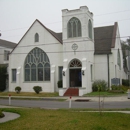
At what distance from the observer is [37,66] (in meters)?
32.4

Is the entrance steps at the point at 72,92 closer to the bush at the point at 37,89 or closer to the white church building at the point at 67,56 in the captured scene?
the white church building at the point at 67,56

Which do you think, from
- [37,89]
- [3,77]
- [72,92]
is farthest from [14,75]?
[72,92]

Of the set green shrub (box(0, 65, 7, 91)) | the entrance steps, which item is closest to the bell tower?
the entrance steps

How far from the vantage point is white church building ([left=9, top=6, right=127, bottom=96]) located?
94.2 feet

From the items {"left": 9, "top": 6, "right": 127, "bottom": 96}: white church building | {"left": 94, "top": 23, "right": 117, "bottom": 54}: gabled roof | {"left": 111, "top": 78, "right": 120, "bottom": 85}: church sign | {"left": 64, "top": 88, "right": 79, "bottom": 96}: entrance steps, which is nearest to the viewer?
{"left": 64, "top": 88, "right": 79, "bottom": 96}: entrance steps

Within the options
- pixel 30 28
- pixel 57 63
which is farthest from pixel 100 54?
pixel 30 28

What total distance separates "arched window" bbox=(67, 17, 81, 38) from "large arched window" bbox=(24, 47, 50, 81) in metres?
5.46

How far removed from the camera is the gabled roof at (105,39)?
31.3 metres

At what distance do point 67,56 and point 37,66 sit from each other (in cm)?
565

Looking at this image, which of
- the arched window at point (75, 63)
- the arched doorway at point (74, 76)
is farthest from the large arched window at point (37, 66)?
the arched window at point (75, 63)

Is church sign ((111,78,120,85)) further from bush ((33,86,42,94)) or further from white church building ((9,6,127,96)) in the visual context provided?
bush ((33,86,42,94))

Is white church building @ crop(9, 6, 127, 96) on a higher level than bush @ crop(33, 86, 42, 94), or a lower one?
higher

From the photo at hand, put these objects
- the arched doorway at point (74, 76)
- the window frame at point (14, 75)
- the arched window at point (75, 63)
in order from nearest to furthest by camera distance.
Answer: the arched window at point (75, 63)
the arched doorway at point (74, 76)
the window frame at point (14, 75)

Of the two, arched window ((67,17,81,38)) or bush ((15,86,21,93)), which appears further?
bush ((15,86,21,93))
